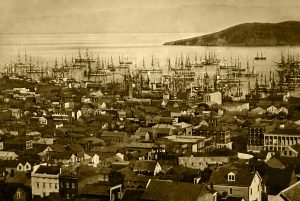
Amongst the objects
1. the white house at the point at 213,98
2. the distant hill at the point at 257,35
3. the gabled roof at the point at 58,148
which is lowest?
the gabled roof at the point at 58,148

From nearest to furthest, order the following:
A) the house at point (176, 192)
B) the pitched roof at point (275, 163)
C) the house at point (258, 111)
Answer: the house at point (176, 192), the pitched roof at point (275, 163), the house at point (258, 111)

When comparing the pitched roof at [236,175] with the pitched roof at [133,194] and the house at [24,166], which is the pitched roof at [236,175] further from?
the house at [24,166]

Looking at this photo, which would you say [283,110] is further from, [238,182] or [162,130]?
[162,130]

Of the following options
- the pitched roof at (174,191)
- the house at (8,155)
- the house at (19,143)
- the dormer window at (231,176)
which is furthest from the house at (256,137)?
the house at (8,155)

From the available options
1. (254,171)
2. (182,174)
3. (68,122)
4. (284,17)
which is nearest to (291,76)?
(284,17)

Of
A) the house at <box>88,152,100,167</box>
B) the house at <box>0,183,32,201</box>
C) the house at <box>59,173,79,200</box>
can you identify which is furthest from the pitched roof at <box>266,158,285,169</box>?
the house at <box>0,183,32,201</box>

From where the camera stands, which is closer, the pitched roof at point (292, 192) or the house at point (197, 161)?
the pitched roof at point (292, 192)

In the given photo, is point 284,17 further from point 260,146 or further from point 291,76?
point 260,146
